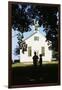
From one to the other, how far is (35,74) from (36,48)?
0.86 ft

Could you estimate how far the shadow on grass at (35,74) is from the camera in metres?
2.50

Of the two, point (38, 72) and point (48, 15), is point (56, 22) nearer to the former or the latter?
point (48, 15)

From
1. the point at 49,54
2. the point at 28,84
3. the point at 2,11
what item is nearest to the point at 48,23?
the point at 49,54

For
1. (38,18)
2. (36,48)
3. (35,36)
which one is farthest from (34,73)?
(38,18)

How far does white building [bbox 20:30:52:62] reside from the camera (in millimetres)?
2521

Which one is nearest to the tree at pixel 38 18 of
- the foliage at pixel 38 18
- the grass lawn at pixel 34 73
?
the foliage at pixel 38 18

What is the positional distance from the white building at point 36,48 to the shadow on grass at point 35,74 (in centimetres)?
9

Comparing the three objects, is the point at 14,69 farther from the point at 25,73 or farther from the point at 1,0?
the point at 1,0

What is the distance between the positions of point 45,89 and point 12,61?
1.47ft

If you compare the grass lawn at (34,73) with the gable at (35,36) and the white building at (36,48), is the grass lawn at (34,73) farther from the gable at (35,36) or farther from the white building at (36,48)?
the gable at (35,36)

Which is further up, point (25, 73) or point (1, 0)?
point (1, 0)

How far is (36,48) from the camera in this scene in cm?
255

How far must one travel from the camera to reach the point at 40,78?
256 cm

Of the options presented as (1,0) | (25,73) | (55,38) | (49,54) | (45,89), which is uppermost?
(1,0)
